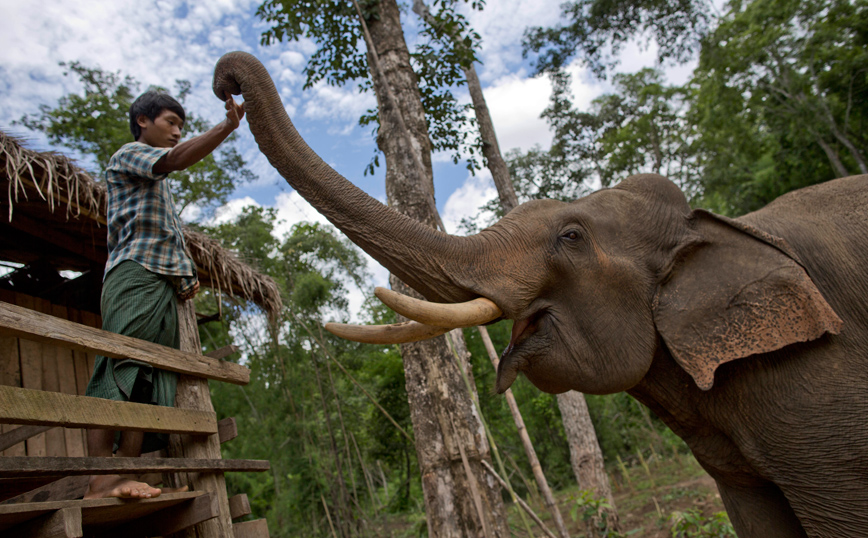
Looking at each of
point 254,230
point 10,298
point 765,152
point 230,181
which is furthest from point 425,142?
point 765,152

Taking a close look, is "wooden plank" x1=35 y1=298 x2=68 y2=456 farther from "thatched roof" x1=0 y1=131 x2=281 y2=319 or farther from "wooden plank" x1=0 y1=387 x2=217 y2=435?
"wooden plank" x1=0 y1=387 x2=217 y2=435

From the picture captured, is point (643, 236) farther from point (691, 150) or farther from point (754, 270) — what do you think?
point (691, 150)

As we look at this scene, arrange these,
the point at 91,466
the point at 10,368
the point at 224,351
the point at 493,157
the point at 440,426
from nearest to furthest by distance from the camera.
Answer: the point at 91,466 → the point at 224,351 → the point at 440,426 → the point at 10,368 → the point at 493,157

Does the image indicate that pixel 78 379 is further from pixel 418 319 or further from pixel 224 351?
pixel 418 319

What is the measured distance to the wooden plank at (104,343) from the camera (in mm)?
1842

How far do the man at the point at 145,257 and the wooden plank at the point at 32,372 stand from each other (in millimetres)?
2327

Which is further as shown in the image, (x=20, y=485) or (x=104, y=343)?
(x=20, y=485)

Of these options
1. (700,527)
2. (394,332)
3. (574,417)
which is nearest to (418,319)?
(394,332)

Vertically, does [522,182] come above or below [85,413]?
above

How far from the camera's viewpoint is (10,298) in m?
4.45

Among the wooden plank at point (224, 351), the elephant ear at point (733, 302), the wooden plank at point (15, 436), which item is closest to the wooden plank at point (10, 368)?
the wooden plank at point (15, 436)

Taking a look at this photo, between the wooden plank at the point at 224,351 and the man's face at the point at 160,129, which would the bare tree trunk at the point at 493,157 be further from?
the man's face at the point at 160,129

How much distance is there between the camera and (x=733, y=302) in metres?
2.12

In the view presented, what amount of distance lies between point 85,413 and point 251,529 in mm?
1267
